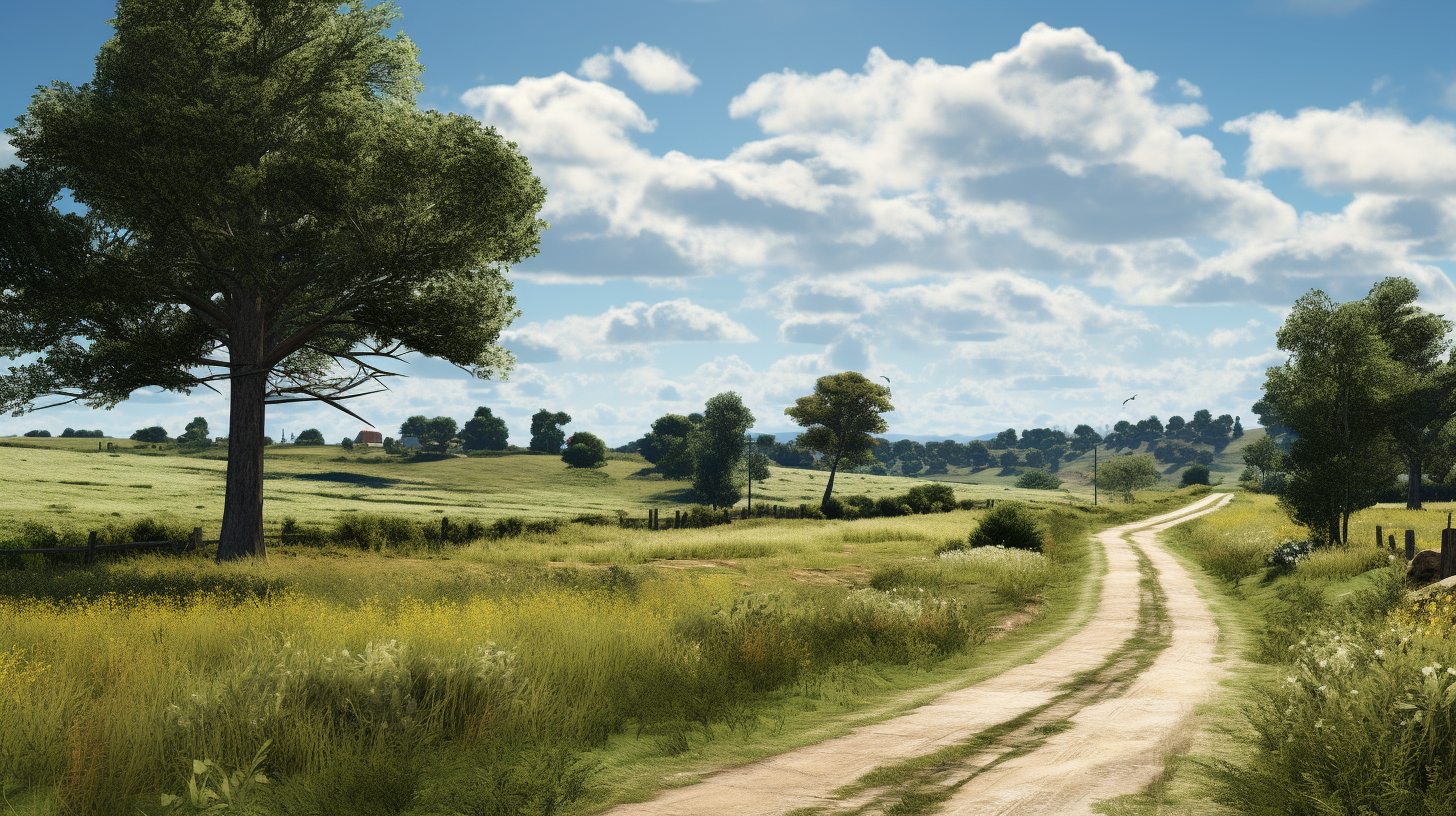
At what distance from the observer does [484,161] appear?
19.8 meters

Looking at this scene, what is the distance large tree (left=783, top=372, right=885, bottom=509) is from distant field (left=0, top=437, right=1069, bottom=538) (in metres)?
10.6

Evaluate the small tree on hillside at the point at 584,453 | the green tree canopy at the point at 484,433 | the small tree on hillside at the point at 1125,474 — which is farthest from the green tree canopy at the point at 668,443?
the small tree on hillside at the point at 1125,474

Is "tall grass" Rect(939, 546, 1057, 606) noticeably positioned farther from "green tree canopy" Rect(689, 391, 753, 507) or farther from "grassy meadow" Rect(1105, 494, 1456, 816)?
"green tree canopy" Rect(689, 391, 753, 507)

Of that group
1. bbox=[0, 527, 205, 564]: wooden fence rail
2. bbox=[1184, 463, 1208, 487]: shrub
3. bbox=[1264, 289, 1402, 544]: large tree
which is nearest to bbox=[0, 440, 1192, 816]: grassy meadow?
bbox=[0, 527, 205, 564]: wooden fence rail

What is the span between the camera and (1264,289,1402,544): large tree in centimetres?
2831

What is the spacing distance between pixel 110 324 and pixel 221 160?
6.10 m

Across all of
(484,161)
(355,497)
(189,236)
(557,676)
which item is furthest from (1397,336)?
(355,497)

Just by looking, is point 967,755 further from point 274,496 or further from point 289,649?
point 274,496

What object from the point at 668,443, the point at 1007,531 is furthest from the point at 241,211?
the point at 668,443

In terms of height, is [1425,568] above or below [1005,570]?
above

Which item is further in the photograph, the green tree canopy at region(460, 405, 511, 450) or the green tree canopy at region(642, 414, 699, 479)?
the green tree canopy at region(460, 405, 511, 450)

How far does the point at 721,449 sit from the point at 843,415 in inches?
Result: 508

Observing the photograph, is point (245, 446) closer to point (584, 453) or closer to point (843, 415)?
point (843, 415)

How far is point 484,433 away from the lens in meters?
148
